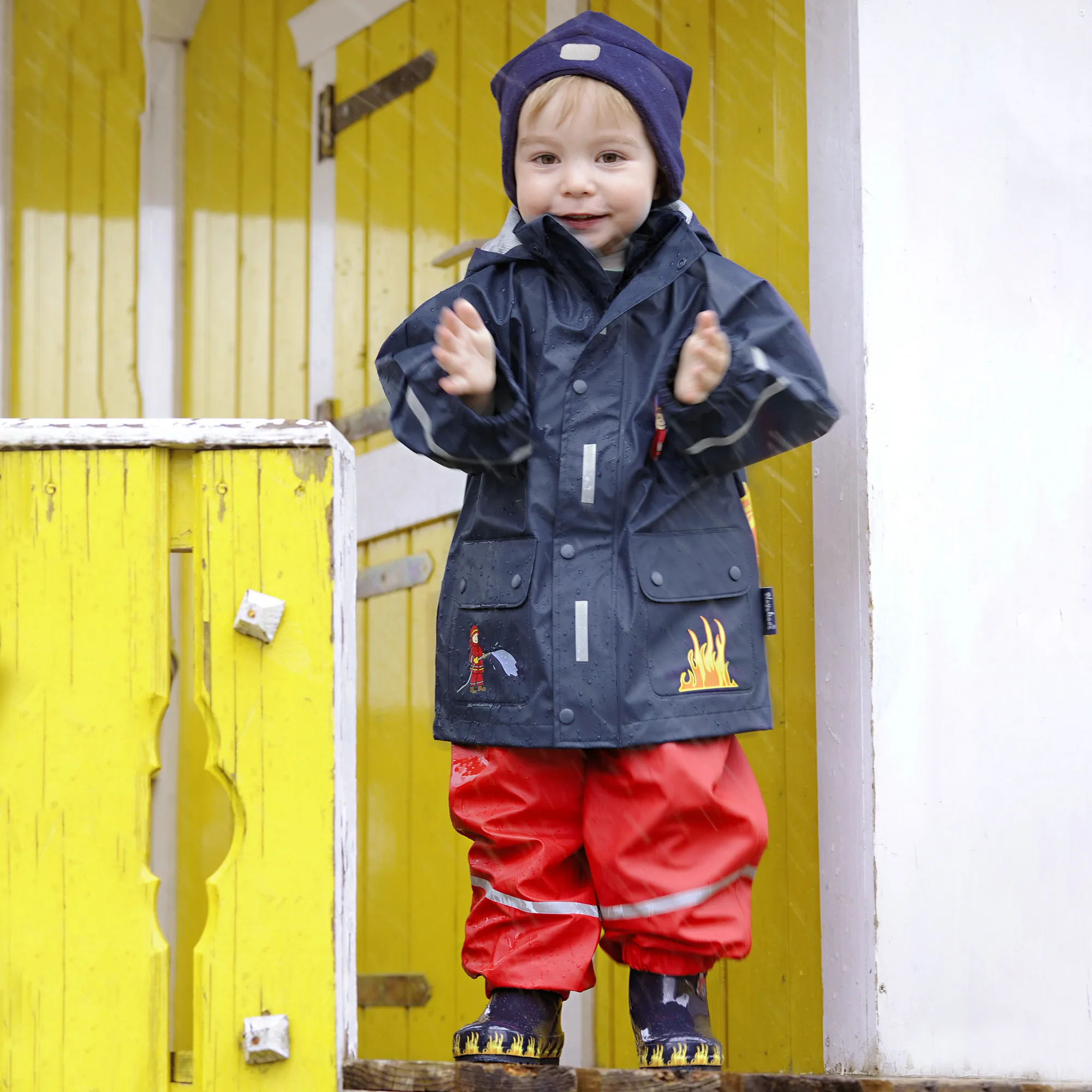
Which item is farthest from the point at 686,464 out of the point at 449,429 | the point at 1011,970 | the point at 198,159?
the point at 198,159

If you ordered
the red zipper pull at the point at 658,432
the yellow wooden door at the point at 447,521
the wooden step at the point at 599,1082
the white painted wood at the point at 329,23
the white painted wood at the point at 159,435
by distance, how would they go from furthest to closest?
the white painted wood at the point at 329,23
the yellow wooden door at the point at 447,521
the red zipper pull at the point at 658,432
the white painted wood at the point at 159,435
the wooden step at the point at 599,1082

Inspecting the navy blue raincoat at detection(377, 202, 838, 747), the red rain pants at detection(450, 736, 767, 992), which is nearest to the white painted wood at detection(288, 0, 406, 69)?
the navy blue raincoat at detection(377, 202, 838, 747)

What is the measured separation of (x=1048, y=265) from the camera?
2.22 meters

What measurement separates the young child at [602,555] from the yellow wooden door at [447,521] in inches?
16.7

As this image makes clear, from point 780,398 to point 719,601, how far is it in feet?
0.95

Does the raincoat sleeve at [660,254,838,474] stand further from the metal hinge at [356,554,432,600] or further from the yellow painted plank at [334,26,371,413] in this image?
the yellow painted plank at [334,26,371,413]

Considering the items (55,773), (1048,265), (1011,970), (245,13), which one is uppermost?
(245,13)

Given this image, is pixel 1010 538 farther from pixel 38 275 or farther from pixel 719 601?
pixel 38 275

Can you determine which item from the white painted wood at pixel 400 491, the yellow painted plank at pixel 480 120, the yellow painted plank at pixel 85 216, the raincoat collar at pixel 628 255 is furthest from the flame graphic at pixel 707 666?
the yellow painted plank at pixel 85 216

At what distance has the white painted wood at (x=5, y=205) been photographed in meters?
3.67

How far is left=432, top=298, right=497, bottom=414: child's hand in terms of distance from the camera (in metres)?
1.85

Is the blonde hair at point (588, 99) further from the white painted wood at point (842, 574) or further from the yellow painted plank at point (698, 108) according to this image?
the yellow painted plank at point (698, 108)

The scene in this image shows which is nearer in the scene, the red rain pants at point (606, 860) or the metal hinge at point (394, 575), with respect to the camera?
the red rain pants at point (606, 860)

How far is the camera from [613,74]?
196 centimetres
